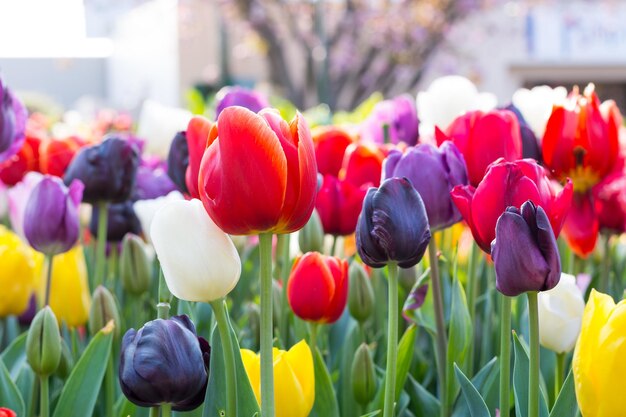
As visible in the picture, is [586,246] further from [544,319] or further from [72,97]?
[72,97]

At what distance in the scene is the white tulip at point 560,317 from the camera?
3.23ft

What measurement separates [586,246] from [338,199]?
1.15ft

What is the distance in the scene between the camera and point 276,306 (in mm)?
1223

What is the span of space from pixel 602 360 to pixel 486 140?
0.35 m

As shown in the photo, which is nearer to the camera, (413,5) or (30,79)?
(413,5)

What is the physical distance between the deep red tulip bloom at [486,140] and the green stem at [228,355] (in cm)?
38

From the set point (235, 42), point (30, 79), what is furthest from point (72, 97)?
point (235, 42)

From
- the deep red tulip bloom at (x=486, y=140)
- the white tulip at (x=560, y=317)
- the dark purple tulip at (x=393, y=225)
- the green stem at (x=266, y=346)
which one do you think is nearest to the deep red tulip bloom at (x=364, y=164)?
the deep red tulip bloom at (x=486, y=140)

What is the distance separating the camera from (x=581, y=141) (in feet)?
3.70

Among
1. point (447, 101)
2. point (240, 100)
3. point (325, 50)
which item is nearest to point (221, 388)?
point (240, 100)

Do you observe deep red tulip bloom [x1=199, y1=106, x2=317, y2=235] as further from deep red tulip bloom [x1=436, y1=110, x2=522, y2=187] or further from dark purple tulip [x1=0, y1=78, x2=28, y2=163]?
dark purple tulip [x1=0, y1=78, x2=28, y2=163]

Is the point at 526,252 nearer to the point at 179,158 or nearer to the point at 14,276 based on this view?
the point at 179,158

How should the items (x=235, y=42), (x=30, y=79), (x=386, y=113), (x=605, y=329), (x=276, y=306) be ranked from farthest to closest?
(x=30, y=79), (x=235, y=42), (x=386, y=113), (x=276, y=306), (x=605, y=329)

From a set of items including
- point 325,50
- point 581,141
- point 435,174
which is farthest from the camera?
point 325,50
